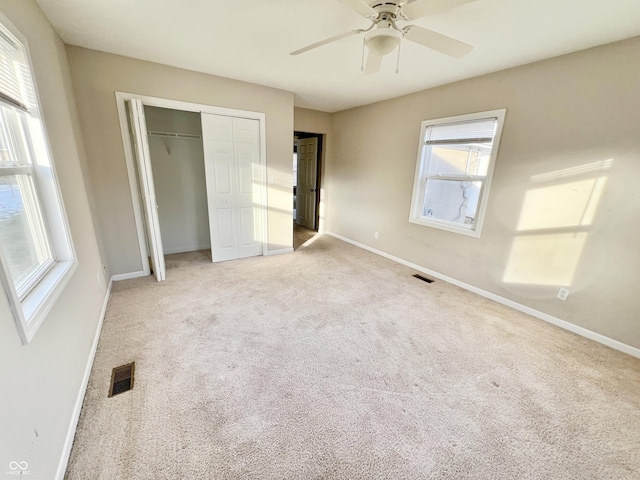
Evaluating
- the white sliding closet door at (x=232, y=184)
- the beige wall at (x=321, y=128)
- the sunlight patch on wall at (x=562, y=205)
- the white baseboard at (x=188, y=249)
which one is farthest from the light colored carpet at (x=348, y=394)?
the beige wall at (x=321, y=128)

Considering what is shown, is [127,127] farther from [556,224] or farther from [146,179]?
[556,224]

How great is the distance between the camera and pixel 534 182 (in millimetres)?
2523

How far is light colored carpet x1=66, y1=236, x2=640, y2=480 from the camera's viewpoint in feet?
4.16

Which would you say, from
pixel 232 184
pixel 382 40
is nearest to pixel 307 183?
pixel 232 184

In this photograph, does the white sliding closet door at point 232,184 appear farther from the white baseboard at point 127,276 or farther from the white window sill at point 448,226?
the white window sill at point 448,226

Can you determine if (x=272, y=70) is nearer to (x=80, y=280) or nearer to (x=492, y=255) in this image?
(x=80, y=280)

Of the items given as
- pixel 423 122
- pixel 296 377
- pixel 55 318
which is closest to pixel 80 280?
pixel 55 318

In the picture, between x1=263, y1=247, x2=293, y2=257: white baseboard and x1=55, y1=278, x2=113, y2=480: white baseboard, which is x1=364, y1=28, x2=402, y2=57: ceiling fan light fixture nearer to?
x1=55, y1=278, x2=113, y2=480: white baseboard

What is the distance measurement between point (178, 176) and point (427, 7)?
3.78m

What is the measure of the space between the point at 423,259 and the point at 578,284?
162 centimetres

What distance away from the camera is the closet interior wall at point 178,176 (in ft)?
12.1

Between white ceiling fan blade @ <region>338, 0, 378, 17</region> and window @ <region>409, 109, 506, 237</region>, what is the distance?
200 centimetres
